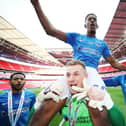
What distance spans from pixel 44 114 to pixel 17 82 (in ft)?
8.75

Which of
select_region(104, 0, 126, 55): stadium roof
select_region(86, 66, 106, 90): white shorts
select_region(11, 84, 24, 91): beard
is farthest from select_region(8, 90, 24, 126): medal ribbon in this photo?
select_region(104, 0, 126, 55): stadium roof

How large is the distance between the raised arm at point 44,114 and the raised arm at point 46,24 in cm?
84

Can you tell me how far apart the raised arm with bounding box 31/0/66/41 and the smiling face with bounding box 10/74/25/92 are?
187cm

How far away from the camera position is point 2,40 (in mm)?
28922

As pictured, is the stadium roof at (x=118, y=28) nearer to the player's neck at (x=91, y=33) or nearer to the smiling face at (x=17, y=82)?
the smiling face at (x=17, y=82)

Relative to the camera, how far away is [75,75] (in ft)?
5.85

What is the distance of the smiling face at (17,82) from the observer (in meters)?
4.53

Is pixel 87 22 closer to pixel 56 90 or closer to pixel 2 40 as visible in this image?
pixel 56 90

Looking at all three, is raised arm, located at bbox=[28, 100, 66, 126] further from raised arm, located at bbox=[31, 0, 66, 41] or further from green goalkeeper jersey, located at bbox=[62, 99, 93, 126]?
raised arm, located at bbox=[31, 0, 66, 41]

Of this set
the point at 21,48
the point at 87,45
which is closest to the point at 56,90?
the point at 87,45

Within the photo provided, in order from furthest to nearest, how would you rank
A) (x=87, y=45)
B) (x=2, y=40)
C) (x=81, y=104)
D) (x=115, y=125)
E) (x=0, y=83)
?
(x=2, y=40) → (x=0, y=83) → (x=87, y=45) → (x=115, y=125) → (x=81, y=104)

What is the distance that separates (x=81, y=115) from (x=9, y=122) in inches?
109

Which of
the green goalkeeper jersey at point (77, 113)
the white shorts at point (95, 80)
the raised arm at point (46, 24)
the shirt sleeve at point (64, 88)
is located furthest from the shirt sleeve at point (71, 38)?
the green goalkeeper jersey at point (77, 113)

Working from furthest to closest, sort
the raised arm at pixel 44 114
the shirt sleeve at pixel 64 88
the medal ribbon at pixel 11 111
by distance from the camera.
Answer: the medal ribbon at pixel 11 111 → the shirt sleeve at pixel 64 88 → the raised arm at pixel 44 114
